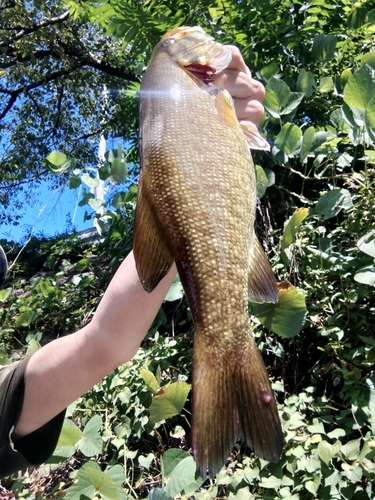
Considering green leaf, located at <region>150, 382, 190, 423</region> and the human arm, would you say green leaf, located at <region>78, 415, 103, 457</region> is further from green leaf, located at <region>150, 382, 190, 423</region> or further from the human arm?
the human arm

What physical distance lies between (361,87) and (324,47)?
102 cm

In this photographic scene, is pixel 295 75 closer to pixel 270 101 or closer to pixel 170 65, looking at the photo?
pixel 270 101

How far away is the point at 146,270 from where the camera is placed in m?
0.93

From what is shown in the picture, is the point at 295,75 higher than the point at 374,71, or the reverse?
the point at 374,71

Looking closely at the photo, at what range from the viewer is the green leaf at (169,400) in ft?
5.28

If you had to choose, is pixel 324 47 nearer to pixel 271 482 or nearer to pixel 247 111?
pixel 247 111

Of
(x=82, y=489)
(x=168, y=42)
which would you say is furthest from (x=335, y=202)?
(x=82, y=489)

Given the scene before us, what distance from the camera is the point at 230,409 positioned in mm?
838

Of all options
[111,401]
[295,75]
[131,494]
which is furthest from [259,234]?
[131,494]

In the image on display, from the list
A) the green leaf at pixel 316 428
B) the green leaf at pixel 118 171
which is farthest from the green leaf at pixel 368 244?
the green leaf at pixel 118 171

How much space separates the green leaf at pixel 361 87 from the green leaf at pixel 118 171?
3.61ft

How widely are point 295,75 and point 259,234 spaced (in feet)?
3.33

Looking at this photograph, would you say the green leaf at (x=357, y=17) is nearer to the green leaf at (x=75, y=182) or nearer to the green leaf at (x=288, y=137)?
the green leaf at (x=288, y=137)

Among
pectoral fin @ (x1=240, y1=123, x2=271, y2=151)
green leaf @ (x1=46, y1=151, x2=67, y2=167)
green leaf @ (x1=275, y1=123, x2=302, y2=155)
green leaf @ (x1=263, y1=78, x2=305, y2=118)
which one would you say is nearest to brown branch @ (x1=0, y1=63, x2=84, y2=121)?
green leaf @ (x1=46, y1=151, x2=67, y2=167)
